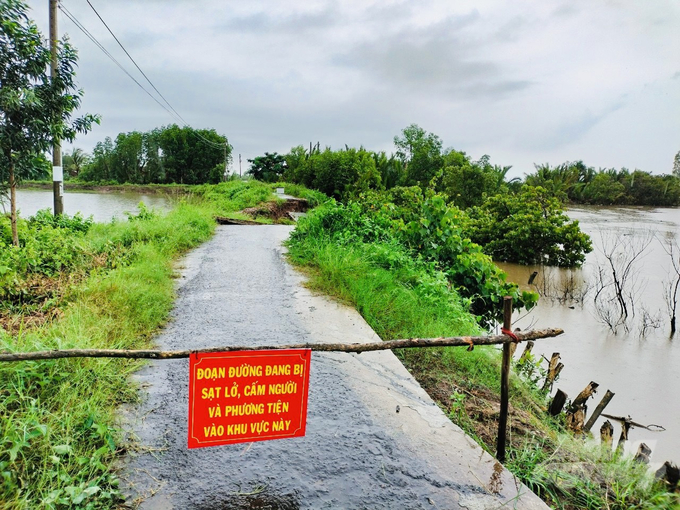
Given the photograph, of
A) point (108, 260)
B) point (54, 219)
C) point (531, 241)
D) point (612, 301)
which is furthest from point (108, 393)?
point (531, 241)

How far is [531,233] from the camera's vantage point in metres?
18.2

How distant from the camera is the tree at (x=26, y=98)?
6492mm

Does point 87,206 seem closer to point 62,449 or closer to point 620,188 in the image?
point 62,449

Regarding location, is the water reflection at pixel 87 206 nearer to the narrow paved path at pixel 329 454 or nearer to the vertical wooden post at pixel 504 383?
the narrow paved path at pixel 329 454

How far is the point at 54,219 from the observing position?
1062 centimetres

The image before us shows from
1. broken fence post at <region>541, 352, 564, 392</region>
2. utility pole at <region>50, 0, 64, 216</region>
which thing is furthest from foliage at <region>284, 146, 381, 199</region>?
broken fence post at <region>541, 352, 564, 392</region>

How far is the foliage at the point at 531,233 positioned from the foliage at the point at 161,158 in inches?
1354

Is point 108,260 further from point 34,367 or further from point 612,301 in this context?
point 612,301

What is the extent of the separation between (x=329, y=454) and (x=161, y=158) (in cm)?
5116

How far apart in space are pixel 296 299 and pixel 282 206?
1374 centimetres

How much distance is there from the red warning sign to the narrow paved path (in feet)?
0.87

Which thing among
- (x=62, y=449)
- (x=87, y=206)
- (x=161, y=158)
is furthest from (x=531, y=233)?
(x=161, y=158)

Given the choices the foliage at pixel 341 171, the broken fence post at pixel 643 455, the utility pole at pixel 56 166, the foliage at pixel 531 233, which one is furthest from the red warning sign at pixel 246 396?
the foliage at pixel 341 171

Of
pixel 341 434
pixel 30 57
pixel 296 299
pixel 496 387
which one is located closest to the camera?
pixel 341 434
